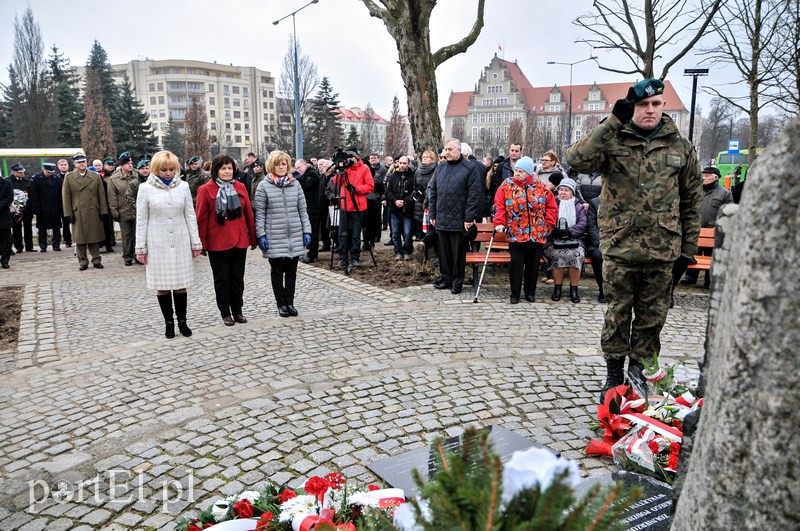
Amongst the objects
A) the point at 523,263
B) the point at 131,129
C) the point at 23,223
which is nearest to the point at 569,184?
the point at 523,263

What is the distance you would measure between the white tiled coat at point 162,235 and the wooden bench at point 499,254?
164 inches

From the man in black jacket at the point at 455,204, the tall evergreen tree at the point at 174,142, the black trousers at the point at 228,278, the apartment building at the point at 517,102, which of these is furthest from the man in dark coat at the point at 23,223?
the apartment building at the point at 517,102

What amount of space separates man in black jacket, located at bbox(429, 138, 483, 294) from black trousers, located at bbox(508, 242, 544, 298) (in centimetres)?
84

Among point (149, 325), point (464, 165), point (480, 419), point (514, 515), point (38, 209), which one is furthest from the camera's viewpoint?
point (38, 209)

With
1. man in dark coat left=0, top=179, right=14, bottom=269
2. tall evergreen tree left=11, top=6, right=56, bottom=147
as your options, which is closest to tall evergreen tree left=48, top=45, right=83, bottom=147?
tall evergreen tree left=11, top=6, right=56, bottom=147

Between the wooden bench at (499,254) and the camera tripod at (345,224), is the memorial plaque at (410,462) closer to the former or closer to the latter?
the wooden bench at (499,254)

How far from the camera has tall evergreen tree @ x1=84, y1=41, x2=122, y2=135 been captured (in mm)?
47344

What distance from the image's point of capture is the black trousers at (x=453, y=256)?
8.95m

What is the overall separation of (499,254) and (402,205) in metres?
3.20

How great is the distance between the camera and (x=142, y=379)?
543 centimetres

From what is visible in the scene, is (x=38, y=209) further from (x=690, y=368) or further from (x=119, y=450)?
(x=690, y=368)

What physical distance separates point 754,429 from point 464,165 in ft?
25.9

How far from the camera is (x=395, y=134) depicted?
51625mm

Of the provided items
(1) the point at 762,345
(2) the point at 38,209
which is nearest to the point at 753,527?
(1) the point at 762,345
